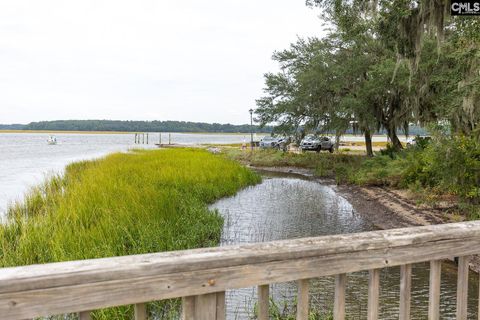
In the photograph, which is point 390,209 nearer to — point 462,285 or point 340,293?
point 462,285

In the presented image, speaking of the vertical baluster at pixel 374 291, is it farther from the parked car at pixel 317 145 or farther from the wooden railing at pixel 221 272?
the parked car at pixel 317 145

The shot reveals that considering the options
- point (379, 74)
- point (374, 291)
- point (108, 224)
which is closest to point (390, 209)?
point (379, 74)

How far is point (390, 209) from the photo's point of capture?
44.2ft

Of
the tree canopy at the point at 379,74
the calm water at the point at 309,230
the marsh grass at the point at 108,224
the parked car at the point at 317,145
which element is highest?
the tree canopy at the point at 379,74

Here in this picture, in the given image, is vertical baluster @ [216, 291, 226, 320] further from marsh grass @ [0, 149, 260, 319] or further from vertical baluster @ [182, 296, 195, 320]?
marsh grass @ [0, 149, 260, 319]

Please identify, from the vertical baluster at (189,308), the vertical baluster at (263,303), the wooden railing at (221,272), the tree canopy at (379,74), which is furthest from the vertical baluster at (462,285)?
the tree canopy at (379,74)

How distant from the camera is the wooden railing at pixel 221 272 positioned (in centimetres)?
129

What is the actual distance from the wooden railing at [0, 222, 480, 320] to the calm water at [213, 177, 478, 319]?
384cm

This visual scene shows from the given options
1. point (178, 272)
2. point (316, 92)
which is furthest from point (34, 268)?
point (316, 92)

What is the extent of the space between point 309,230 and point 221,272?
30.6 feet

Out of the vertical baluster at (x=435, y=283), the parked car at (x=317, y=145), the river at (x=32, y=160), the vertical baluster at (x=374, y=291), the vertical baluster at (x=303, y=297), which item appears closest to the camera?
the vertical baluster at (x=303, y=297)

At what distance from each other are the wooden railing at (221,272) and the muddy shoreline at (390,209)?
6320 millimetres

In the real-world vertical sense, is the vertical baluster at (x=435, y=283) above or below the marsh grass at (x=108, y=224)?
above

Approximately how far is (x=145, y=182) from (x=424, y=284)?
354 inches
